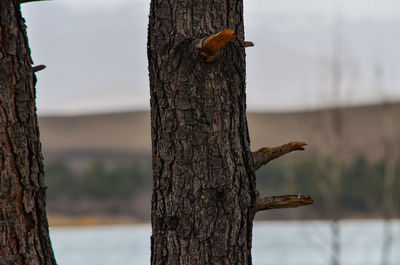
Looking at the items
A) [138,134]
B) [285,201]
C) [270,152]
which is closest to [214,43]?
[270,152]

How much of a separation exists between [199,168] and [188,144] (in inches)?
4.7

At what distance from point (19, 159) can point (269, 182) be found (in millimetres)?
50618

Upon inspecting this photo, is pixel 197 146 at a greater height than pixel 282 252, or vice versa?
pixel 197 146

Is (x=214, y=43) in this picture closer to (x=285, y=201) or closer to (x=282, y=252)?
(x=285, y=201)

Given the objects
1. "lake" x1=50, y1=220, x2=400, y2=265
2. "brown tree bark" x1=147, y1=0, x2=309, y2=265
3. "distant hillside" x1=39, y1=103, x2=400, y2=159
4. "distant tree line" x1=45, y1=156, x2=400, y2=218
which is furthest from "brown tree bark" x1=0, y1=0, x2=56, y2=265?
"distant hillside" x1=39, y1=103, x2=400, y2=159

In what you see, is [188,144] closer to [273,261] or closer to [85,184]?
[273,261]

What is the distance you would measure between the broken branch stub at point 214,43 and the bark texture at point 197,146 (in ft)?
0.16

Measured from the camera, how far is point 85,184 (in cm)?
6109

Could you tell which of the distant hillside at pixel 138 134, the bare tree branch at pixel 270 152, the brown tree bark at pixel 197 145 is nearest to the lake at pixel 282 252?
the bare tree branch at pixel 270 152

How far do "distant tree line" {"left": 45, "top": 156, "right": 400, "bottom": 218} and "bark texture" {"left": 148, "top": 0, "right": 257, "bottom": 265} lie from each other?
39.8 m

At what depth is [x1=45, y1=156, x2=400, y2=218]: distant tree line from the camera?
50.5 meters

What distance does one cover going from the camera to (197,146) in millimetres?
3188

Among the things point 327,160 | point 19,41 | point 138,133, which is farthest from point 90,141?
point 19,41

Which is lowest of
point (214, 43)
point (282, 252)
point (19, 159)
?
point (282, 252)
